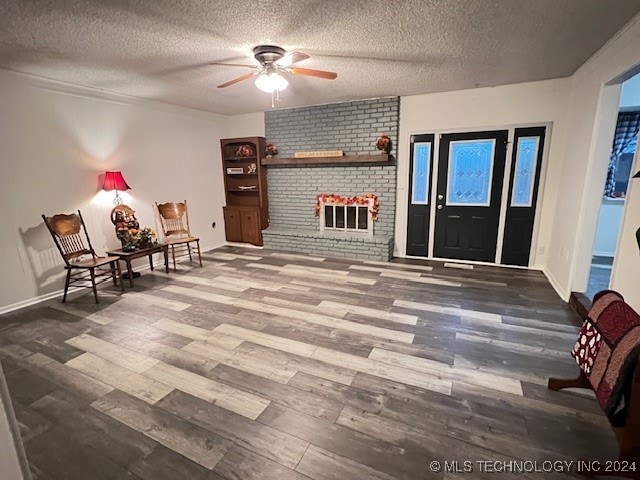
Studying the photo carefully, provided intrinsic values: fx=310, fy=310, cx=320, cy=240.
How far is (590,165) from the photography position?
9.73 feet

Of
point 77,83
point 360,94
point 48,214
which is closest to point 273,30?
point 360,94

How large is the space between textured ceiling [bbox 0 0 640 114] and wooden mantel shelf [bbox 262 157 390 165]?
3.90ft

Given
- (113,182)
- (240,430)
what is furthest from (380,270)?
(113,182)

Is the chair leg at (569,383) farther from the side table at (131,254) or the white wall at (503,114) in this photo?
the side table at (131,254)

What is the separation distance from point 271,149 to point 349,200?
1731 mm

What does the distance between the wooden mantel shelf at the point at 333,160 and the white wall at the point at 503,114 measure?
1.12 ft

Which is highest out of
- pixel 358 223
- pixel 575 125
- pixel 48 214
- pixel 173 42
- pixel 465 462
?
pixel 173 42

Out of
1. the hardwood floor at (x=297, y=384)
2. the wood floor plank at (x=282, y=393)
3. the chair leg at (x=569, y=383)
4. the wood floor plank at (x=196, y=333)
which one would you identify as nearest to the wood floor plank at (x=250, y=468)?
the hardwood floor at (x=297, y=384)

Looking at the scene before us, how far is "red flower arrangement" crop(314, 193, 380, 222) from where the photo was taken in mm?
5105

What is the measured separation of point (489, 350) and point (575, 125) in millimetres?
2886

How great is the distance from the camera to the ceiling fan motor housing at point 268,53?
8.87 feet

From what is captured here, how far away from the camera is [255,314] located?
3.13 metres

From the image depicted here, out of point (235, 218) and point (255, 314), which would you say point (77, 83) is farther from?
point (255, 314)

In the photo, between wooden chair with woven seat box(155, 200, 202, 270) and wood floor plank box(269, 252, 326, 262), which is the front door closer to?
wood floor plank box(269, 252, 326, 262)
